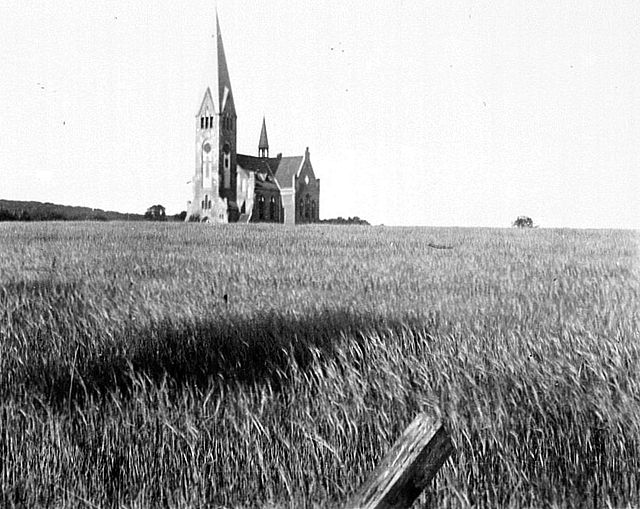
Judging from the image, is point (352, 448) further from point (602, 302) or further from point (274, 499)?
point (602, 302)

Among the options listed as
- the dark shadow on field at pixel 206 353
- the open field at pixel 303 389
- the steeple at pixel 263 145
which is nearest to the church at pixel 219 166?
the open field at pixel 303 389

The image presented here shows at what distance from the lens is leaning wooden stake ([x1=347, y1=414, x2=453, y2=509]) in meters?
1.21

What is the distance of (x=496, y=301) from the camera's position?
159 inches

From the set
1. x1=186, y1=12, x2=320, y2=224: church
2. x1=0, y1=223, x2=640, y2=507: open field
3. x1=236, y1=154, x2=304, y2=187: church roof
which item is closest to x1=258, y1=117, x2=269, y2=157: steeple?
x1=236, y1=154, x2=304, y2=187: church roof

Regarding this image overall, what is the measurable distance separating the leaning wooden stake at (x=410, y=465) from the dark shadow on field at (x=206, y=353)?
1.45 m

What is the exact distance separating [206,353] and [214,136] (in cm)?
648

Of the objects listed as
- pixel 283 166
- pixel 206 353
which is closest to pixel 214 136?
pixel 206 353

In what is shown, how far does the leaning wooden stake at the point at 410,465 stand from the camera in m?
1.21

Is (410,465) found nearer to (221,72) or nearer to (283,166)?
(221,72)

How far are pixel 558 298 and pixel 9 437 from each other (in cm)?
360

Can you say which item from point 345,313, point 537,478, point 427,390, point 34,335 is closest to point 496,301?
point 345,313

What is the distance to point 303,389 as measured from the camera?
2650mm

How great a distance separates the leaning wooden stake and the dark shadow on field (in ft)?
4.76

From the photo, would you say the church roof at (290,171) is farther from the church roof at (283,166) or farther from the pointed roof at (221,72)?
the pointed roof at (221,72)
